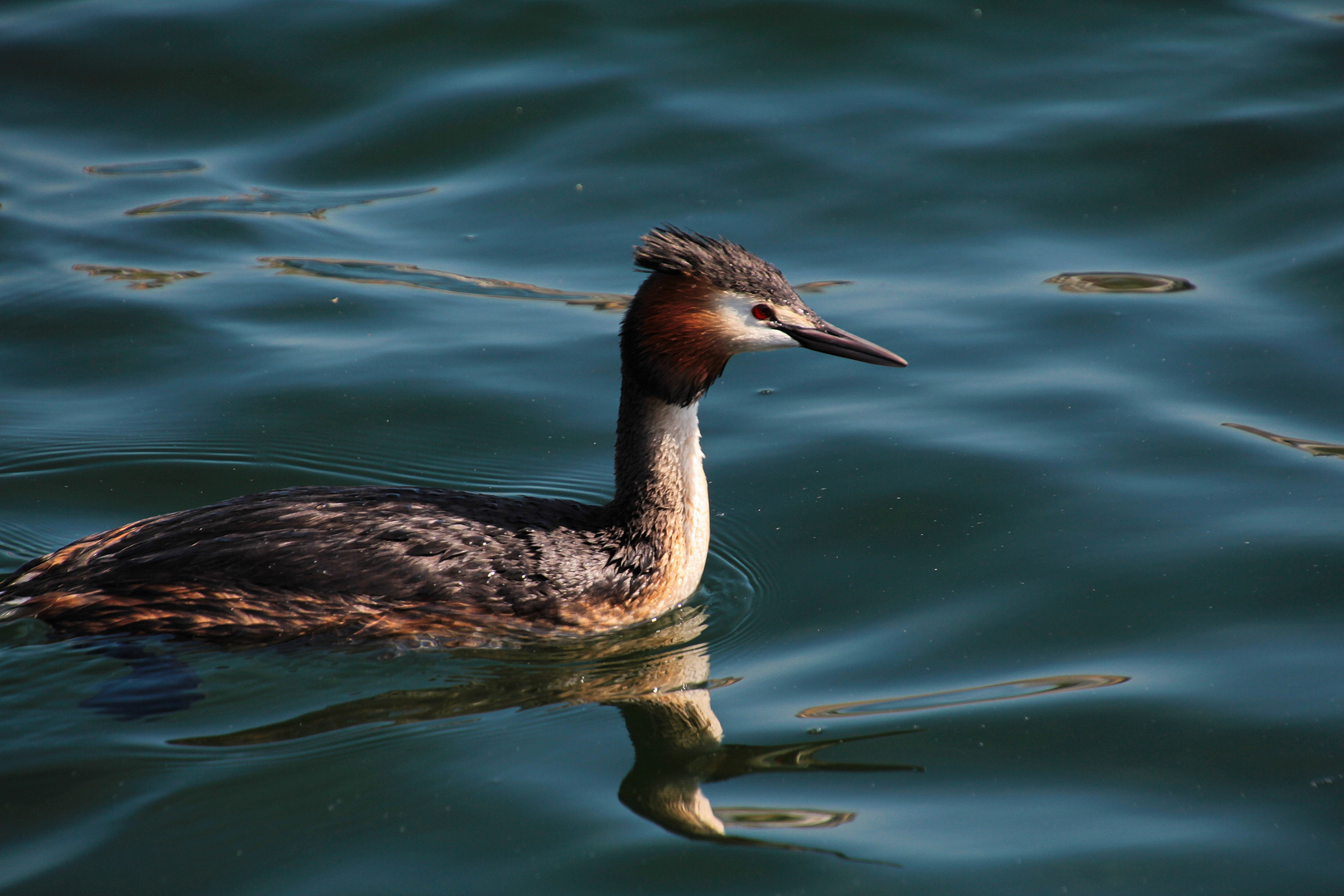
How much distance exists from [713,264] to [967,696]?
2.02 m

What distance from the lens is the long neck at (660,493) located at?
6164 millimetres

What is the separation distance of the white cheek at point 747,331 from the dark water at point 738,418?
110 cm

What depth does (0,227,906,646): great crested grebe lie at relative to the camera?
5582 mm

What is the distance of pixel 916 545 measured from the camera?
21.6 ft

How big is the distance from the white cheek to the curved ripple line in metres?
1.54

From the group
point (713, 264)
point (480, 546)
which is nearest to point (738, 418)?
point (713, 264)

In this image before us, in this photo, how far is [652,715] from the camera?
543cm

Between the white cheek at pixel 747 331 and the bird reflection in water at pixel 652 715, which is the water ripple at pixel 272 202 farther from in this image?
the bird reflection in water at pixel 652 715

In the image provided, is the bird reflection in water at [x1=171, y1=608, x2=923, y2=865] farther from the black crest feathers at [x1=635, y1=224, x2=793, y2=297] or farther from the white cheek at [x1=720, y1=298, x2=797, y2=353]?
the black crest feathers at [x1=635, y1=224, x2=793, y2=297]

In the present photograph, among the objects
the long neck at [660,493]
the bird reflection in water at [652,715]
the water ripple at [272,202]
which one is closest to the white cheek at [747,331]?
the long neck at [660,493]

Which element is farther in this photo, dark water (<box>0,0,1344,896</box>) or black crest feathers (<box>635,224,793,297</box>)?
black crest feathers (<box>635,224,793,297</box>)

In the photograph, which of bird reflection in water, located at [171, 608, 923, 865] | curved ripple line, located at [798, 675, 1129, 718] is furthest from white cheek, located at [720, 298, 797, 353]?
curved ripple line, located at [798, 675, 1129, 718]

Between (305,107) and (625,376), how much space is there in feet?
22.6

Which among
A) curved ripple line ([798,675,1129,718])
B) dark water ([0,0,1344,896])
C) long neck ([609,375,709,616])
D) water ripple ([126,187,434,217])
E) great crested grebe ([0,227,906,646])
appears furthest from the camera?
water ripple ([126,187,434,217])
